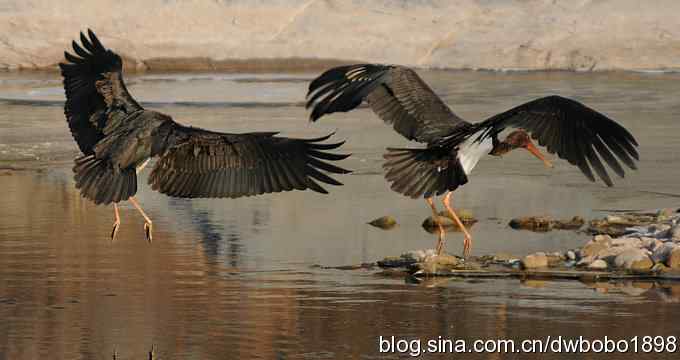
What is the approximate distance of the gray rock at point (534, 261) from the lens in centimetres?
958

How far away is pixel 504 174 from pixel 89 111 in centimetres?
600

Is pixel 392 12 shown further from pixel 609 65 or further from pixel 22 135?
pixel 22 135

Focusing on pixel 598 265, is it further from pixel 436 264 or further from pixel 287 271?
pixel 287 271

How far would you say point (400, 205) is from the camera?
12758 mm

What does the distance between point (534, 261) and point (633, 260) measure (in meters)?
0.59

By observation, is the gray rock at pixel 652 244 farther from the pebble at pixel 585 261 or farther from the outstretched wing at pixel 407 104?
the outstretched wing at pixel 407 104

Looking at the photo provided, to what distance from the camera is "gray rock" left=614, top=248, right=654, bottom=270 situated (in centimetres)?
949

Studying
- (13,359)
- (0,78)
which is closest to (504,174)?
(13,359)

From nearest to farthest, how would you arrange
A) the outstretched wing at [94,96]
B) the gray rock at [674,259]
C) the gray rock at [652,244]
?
the outstretched wing at [94,96] < the gray rock at [674,259] < the gray rock at [652,244]

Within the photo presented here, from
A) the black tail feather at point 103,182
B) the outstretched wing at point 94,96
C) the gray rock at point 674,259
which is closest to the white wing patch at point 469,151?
the gray rock at point 674,259

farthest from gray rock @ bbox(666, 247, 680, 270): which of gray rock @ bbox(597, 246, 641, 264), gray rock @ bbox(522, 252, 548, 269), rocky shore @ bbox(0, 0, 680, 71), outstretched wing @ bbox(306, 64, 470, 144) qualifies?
rocky shore @ bbox(0, 0, 680, 71)

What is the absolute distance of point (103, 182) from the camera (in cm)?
870

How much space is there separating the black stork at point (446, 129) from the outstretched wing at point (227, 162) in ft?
1.38

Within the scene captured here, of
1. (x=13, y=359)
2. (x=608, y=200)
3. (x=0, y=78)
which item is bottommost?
(x=13, y=359)
